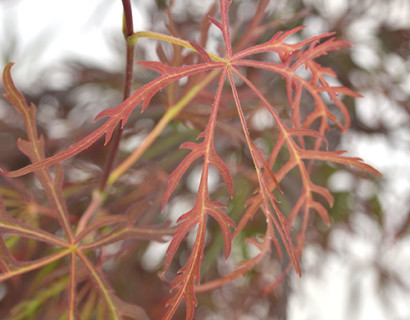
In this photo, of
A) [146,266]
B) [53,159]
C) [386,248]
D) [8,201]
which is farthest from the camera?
[386,248]

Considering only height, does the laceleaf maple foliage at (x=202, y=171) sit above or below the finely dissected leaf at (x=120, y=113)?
below

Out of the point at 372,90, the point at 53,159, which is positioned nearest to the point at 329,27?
the point at 372,90

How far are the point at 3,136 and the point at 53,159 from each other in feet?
1.79

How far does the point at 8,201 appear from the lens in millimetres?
452

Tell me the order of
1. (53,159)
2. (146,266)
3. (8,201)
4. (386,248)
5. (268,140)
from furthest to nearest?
(386,248)
(146,266)
(268,140)
(8,201)
(53,159)

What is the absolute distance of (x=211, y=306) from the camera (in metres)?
0.91

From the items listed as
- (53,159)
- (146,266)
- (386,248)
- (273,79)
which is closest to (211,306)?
(146,266)

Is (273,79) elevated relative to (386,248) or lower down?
elevated

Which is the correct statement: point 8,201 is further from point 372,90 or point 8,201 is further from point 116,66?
point 372,90

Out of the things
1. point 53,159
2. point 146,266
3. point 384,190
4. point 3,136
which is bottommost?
point 384,190

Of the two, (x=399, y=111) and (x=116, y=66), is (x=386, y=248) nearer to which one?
(x=399, y=111)

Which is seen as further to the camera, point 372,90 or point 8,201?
point 372,90

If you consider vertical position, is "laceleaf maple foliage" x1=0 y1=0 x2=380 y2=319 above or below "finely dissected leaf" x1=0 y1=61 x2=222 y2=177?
below

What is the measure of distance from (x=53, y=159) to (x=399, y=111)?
726 mm
